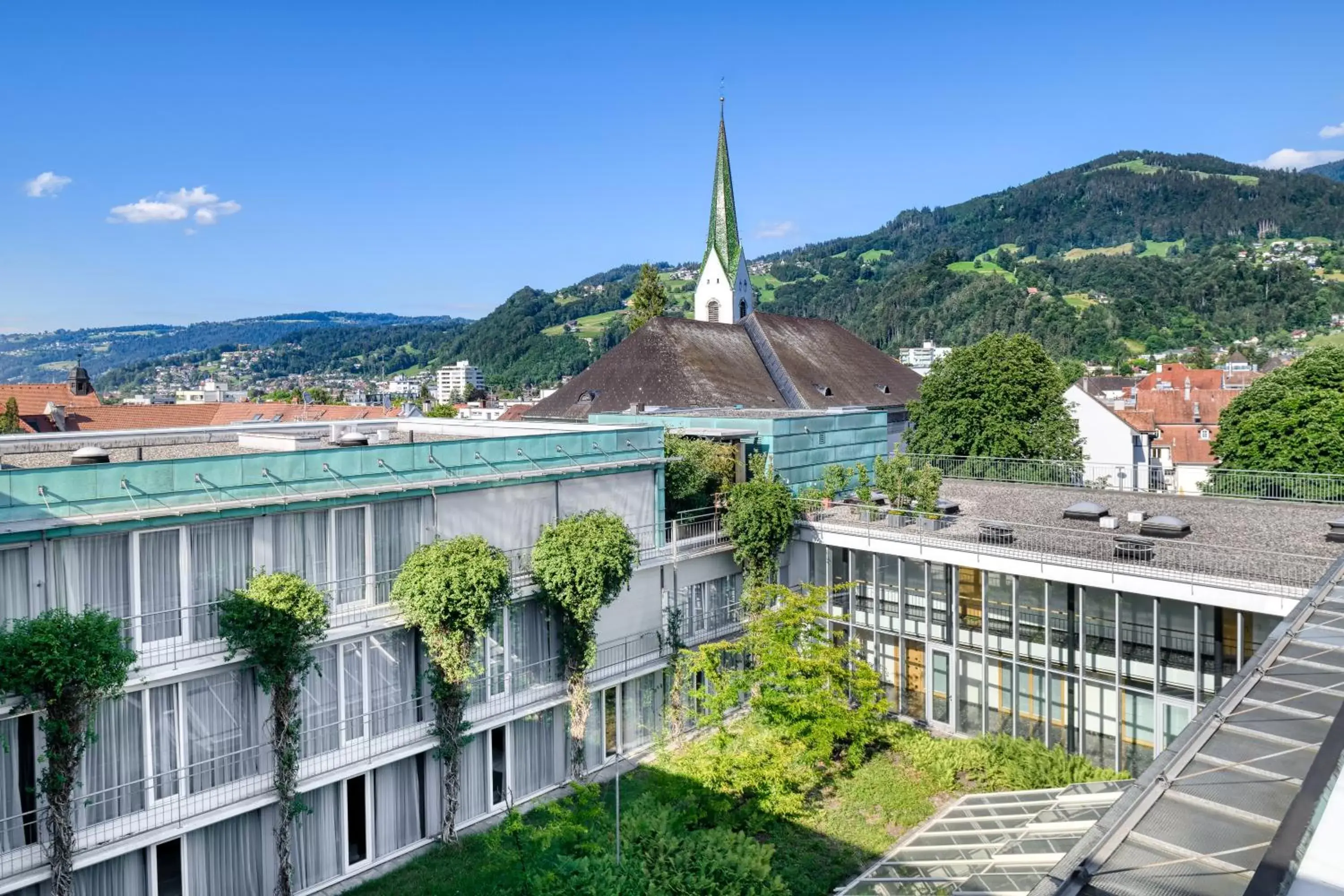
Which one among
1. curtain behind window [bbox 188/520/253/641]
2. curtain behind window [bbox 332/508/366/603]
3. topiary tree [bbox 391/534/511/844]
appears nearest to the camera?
curtain behind window [bbox 188/520/253/641]

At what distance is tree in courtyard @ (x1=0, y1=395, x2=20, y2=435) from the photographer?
1850 inches

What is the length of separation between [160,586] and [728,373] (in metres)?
26.1

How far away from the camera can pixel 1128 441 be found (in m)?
51.0

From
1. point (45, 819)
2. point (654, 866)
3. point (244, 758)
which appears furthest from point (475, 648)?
point (45, 819)

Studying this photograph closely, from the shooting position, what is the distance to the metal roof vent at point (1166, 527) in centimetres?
1919

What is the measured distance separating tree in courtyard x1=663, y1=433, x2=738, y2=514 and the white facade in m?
27.3

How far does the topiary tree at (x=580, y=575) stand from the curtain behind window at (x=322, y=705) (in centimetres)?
412

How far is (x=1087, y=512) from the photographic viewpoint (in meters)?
20.9

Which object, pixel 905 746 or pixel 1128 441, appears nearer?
pixel 905 746

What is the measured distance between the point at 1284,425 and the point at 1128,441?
17194 millimetres

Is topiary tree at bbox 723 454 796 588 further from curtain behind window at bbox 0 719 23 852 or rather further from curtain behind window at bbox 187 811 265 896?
curtain behind window at bbox 0 719 23 852

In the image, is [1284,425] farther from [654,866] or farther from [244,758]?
[244,758]

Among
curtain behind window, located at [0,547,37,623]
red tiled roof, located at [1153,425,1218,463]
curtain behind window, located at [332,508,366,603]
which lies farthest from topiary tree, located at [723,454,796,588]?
red tiled roof, located at [1153,425,1218,463]

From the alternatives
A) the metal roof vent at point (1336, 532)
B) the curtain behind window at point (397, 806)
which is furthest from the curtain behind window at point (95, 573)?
the metal roof vent at point (1336, 532)
